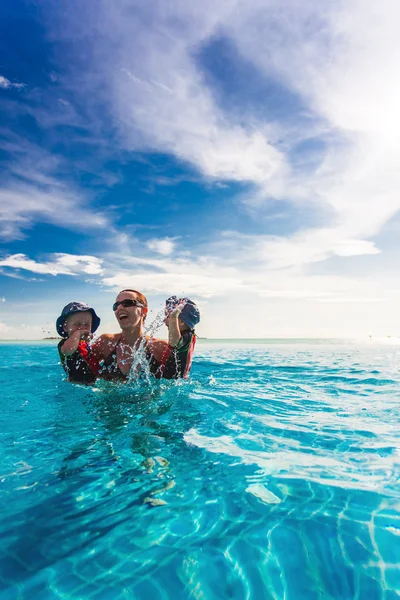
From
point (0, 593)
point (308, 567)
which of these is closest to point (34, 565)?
point (0, 593)

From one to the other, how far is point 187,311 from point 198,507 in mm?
3741

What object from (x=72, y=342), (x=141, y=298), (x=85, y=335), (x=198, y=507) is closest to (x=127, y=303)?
(x=141, y=298)

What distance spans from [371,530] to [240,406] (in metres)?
3.95

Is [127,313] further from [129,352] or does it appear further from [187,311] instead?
[187,311]

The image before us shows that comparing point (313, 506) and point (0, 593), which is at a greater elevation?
point (313, 506)

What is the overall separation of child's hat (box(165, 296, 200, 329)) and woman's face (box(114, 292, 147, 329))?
69 centimetres

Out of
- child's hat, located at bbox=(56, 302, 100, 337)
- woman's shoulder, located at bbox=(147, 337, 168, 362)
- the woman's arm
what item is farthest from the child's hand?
woman's shoulder, located at bbox=(147, 337, 168, 362)

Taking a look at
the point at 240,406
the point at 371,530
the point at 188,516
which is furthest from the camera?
the point at 240,406

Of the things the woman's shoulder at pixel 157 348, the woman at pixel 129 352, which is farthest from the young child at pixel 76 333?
the woman's shoulder at pixel 157 348

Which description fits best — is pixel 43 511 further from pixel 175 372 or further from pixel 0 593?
pixel 175 372

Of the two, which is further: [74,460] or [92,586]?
[74,460]

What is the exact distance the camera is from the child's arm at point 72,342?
627 centimetres

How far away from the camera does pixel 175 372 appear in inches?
268

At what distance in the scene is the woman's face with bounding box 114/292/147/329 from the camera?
21.4 ft
